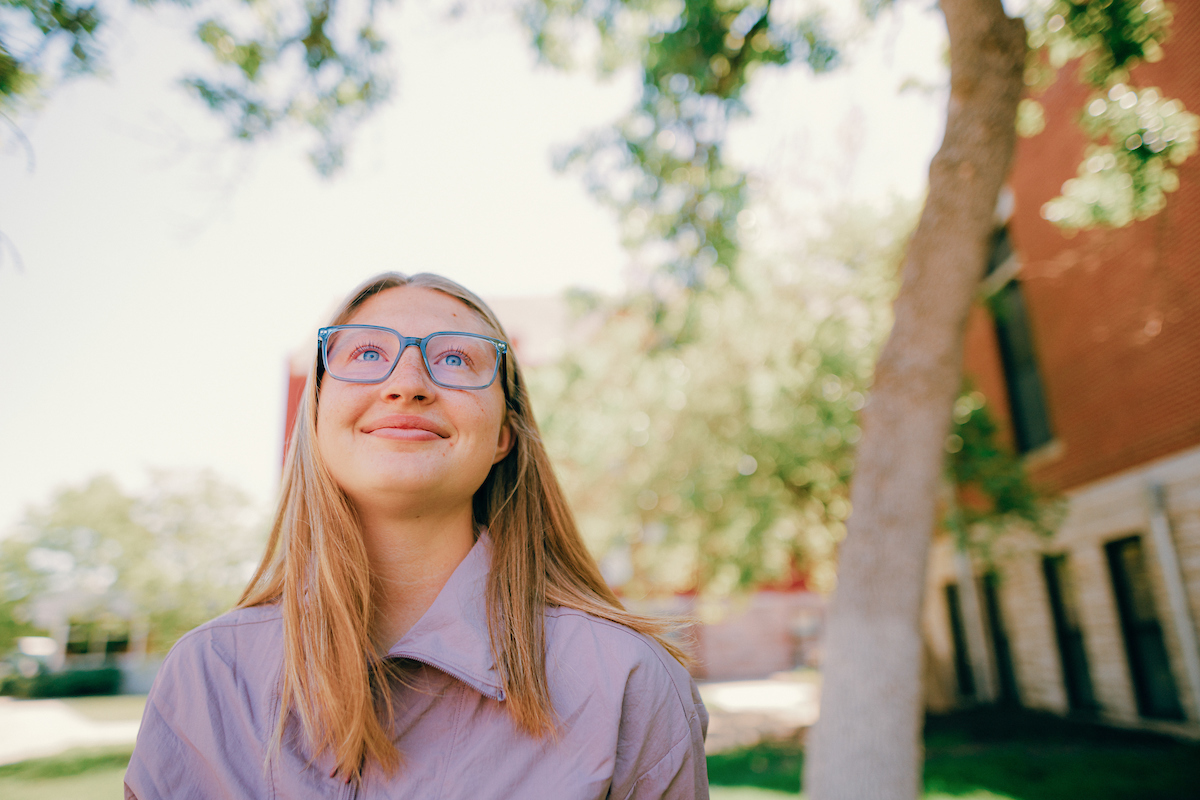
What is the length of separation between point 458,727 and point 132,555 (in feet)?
115

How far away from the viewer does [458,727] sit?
138 centimetres

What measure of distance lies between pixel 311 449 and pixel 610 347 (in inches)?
366

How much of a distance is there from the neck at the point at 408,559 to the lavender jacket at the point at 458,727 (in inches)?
6.2

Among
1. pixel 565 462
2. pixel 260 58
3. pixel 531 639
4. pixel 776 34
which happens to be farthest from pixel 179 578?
pixel 531 639

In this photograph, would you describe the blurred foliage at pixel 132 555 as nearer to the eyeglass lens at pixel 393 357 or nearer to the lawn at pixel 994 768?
the lawn at pixel 994 768

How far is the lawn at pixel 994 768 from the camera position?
6527mm

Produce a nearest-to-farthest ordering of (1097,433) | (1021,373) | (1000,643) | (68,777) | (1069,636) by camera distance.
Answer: (68,777) < (1097,433) < (1069,636) < (1021,373) < (1000,643)

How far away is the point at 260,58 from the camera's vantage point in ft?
19.5

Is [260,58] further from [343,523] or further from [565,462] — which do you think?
[565,462]

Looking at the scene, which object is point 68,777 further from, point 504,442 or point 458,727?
point 458,727

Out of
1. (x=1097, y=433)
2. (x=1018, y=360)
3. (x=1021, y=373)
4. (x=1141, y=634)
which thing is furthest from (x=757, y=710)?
(x=1097, y=433)

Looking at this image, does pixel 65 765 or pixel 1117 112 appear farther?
pixel 65 765

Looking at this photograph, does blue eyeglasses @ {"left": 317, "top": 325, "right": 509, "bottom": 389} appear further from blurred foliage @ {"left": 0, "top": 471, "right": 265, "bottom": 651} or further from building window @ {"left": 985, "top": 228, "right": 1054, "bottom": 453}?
blurred foliage @ {"left": 0, "top": 471, "right": 265, "bottom": 651}

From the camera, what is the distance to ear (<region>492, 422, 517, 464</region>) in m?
1.83
